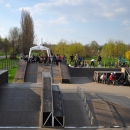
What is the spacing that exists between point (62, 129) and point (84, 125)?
1.19 metres

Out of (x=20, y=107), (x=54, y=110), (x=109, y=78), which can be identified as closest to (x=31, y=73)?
(x=109, y=78)

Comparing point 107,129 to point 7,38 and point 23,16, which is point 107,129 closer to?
point 23,16

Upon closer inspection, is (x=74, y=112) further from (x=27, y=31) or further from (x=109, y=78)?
(x=27, y=31)

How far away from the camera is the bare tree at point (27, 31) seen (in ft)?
230

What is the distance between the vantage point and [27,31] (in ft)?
234

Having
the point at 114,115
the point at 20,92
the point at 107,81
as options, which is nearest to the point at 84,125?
the point at 114,115

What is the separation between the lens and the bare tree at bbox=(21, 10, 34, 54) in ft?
230

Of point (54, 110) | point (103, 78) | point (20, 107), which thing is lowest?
point (20, 107)

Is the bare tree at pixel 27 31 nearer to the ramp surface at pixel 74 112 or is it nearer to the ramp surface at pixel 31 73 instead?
the ramp surface at pixel 31 73

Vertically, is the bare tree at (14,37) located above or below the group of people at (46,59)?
above

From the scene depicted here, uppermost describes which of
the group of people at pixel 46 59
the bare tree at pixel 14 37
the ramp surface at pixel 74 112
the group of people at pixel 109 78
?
the bare tree at pixel 14 37

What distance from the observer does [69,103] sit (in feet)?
49.7

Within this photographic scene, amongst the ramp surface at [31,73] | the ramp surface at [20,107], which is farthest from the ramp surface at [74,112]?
the ramp surface at [31,73]

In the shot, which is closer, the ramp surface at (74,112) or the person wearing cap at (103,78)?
the ramp surface at (74,112)
